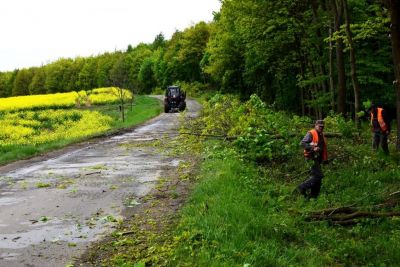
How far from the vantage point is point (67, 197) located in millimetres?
10711

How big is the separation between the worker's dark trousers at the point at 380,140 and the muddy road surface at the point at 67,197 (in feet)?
21.1

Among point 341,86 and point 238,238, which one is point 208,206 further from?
point 341,86

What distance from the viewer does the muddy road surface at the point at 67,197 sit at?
24.3 ft

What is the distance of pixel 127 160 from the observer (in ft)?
52.8

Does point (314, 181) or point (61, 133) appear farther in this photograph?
point (61, 133)

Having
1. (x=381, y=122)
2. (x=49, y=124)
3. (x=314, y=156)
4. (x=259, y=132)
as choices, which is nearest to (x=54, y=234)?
(x=314, y=156)

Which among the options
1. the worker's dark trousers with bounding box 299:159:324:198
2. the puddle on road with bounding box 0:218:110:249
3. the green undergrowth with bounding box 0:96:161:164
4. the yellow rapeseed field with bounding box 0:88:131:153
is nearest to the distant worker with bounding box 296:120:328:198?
the worker's dark trousers with bounding box 299:159:324:198

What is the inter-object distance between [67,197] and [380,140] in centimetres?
1001

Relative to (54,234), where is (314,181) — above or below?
above

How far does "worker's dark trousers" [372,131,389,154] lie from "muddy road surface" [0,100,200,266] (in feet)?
21.1

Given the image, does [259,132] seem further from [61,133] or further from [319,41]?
[61,133]

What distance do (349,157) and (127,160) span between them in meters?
7.08

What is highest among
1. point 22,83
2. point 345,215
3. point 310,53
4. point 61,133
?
point 310,53

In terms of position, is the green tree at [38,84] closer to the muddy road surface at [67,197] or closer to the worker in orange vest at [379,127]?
the muddy road surface at [67,197]
